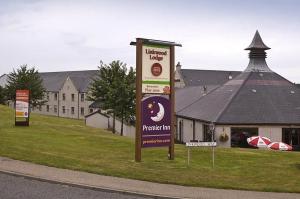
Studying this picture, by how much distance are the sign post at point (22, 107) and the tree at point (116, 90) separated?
554 inches

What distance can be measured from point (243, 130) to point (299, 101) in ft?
25.7

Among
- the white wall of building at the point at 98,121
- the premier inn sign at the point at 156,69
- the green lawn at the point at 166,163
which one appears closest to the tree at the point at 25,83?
the white wall of building at the point at 98,121

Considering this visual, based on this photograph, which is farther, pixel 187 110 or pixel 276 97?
pixel 187 110

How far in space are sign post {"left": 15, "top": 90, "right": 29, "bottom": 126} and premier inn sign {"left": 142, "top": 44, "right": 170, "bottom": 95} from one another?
13.9m

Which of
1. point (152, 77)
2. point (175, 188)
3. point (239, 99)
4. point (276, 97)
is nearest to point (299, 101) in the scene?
point (276, 97)

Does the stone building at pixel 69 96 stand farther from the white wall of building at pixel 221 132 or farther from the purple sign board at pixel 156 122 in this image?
the purple sign board at pixel 156 122

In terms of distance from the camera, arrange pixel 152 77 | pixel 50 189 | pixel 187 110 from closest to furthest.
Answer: pixel 50 189 → pixel 152 77 → pixel 187 110

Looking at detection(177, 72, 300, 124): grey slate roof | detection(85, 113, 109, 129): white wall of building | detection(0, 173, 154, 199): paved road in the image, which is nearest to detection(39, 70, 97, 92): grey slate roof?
detection(85, 113, 109, 129): white wall of building

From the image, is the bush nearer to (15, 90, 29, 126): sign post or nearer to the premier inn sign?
(15, 90, 29, 126): sign post

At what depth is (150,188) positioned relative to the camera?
11.9m

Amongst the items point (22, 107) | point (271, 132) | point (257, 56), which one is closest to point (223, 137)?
point (271, 132)

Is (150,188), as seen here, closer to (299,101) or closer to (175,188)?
(175,188)

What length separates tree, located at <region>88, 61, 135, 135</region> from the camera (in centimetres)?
4316

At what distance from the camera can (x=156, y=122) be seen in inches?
643
